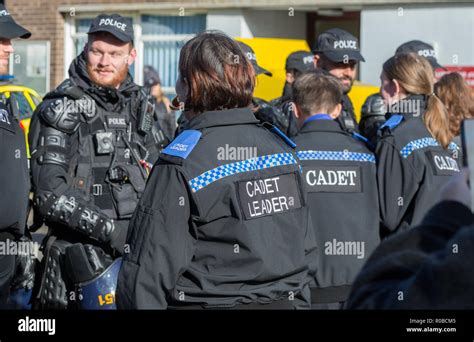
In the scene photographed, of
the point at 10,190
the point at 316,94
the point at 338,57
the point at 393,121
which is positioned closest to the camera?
the point at 10,190

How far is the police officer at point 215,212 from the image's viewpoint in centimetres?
306

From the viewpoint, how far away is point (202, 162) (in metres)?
3.11

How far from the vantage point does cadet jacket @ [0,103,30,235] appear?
4.25 meters

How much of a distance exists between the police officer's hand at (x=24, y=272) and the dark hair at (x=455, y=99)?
266 cm

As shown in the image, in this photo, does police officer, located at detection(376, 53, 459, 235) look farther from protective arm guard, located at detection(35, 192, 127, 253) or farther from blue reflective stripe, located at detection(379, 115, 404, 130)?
protective arm guard, located at detection(35, 192, 127, 253)

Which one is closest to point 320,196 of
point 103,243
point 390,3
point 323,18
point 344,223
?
point 344,223

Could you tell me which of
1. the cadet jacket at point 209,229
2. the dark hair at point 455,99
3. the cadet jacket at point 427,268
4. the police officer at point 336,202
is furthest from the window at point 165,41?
the cadet jacket at point 427,268

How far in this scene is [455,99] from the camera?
5.73 meters

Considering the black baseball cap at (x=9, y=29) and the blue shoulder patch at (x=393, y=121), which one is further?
the blue shoulder patch at (x=393, y=121)

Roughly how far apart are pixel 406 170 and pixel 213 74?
2.01 m

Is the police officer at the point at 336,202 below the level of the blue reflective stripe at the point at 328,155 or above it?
below

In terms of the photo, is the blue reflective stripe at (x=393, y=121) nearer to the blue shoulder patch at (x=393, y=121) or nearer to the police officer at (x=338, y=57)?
the blue shoulder patch at (x=393, y=121)

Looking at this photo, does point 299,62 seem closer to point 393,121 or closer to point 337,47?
point 337,47

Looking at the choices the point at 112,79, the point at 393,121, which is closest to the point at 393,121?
the point at 393,121
